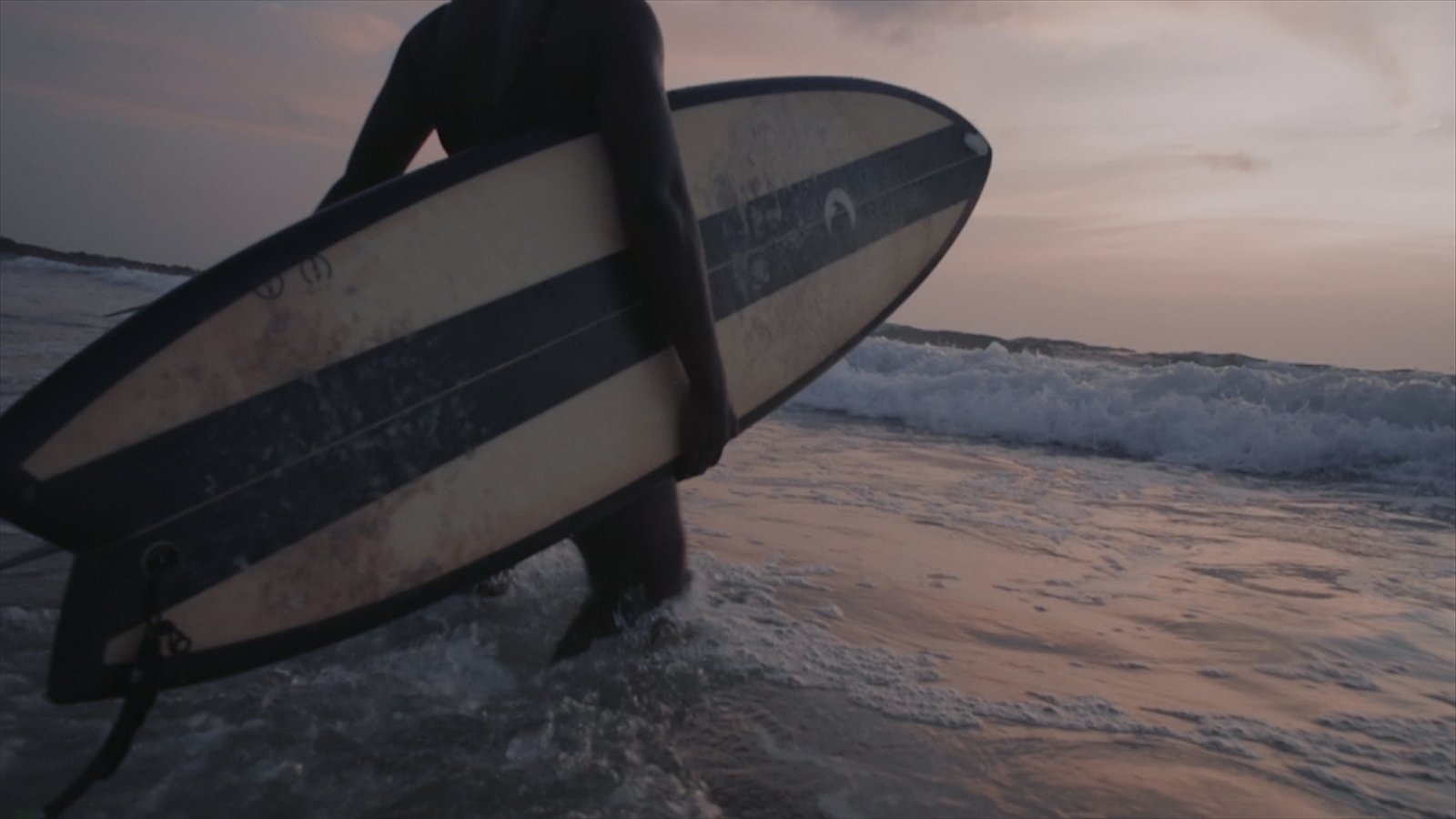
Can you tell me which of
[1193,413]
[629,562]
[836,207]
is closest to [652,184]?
[629,562]

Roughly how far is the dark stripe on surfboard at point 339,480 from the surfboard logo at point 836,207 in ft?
1.92

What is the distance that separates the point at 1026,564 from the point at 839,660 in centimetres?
144

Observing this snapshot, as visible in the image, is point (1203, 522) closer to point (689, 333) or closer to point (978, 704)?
point (978, 704)

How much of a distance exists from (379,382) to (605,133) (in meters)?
0.66

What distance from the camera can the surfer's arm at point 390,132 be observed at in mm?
2203

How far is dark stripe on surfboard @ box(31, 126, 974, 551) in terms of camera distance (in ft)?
4.96

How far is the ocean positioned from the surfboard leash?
0.35 metres

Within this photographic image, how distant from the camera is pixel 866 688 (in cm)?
238

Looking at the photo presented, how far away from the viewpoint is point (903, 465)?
240 inches

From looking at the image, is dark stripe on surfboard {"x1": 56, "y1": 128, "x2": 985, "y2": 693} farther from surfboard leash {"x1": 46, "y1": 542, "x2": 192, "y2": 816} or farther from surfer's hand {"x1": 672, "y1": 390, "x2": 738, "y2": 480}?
surfer's hand {"x1": 672, "y1": 390, "x2": 738, "y2": 480}

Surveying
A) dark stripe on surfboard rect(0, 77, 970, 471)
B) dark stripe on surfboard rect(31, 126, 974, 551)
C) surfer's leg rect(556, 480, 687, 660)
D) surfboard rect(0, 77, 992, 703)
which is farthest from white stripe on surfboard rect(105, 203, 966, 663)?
dark stripe on surfboard rect(0, 77, 970, 471)

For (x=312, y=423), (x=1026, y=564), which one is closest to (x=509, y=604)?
(x=312, y=423)

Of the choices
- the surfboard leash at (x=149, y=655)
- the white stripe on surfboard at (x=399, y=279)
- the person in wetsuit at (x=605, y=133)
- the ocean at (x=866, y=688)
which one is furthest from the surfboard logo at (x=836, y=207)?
the surfboard leash at (x=149, y=655)

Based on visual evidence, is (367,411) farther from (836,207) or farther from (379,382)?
(836,207)
